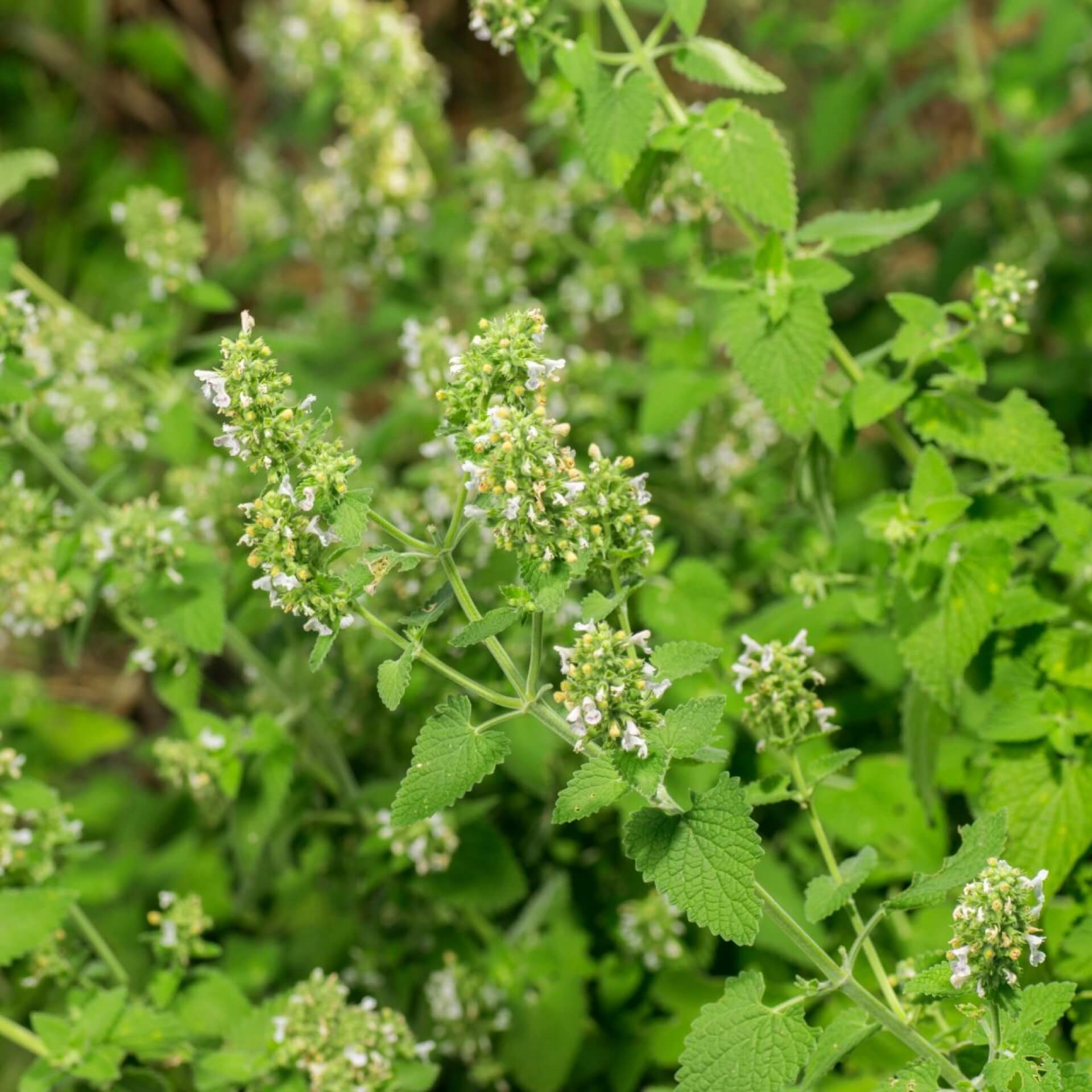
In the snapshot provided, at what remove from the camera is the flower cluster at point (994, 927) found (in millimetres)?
1653

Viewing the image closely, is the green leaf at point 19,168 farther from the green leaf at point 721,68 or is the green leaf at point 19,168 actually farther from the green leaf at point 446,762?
the green leaf at point 446,762

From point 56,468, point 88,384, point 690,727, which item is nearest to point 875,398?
point 690,727

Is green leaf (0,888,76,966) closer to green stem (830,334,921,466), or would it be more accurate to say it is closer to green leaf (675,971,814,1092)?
green leaf (675,971,814,1092)

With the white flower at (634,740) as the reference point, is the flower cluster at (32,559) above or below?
below

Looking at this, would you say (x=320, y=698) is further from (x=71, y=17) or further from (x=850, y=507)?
(x=71, y=17)

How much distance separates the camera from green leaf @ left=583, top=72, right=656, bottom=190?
2.33m

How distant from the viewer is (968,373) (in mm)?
2383

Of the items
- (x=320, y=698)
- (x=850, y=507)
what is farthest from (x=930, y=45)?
(x=320, y=698)

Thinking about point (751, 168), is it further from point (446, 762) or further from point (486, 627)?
point (446, 762)

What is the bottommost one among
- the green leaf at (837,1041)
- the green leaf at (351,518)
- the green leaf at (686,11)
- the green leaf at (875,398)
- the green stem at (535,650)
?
the green leaf at (837,1041)

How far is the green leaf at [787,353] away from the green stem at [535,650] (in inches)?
30.0

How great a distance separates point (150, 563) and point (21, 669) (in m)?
2.78

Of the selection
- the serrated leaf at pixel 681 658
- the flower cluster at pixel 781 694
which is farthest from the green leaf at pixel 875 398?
the serrated leaf at pixel 681 658

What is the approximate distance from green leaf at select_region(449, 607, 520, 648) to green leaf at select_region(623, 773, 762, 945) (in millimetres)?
→ 323
